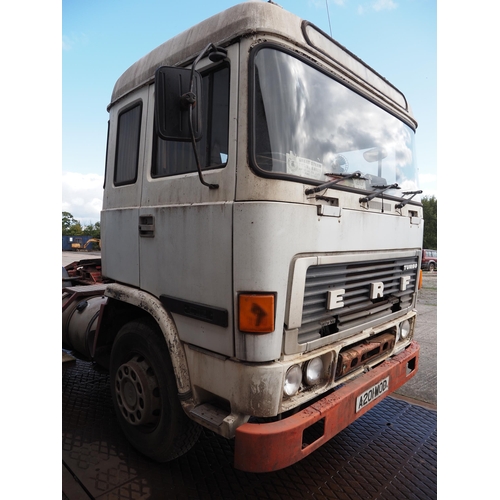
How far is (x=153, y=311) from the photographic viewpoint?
2.39 metres

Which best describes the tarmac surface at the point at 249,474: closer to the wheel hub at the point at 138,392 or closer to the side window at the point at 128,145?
the wheel hub at the point at 138,392

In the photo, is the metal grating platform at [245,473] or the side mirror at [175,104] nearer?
the side mirror at [175,104]

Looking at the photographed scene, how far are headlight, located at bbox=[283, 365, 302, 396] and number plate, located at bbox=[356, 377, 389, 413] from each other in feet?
1.62

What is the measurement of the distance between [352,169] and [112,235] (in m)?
2.00

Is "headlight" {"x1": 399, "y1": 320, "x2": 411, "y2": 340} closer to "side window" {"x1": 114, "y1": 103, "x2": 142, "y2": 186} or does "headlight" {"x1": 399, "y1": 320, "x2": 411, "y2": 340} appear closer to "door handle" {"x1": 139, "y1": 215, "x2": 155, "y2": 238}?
"door handle" {"x1": 139, "y1": 215, "x2": 155, "y2": 238}

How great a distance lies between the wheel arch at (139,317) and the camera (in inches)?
87.5

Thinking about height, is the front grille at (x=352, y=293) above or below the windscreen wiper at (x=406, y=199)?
below

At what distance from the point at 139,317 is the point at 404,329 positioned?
219cm

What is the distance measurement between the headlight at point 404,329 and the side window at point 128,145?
8.09 ft

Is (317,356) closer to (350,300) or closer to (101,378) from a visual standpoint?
(350,300)

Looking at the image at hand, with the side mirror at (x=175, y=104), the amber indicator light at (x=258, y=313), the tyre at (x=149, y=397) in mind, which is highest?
the side mirror at (x=175, y=104)

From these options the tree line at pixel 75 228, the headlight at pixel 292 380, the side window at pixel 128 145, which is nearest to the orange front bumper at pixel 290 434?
the headlight at pixel 292 380

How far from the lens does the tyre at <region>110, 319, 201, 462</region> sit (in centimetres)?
236

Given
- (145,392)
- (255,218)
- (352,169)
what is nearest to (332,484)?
(145,392)
